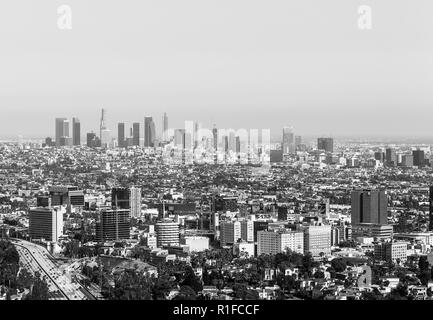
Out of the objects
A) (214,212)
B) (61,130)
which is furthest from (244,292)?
(214,212)

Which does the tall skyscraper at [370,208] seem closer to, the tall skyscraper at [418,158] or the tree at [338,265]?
the tall skyscraper at [418,158]

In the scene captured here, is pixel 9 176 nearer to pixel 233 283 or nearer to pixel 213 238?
pixel 213 238

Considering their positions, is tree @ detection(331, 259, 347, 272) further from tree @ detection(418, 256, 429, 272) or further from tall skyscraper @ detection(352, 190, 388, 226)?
tall skyscraper @ detection(352, 190, 388, 226)

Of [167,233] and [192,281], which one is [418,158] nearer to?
[167,233]

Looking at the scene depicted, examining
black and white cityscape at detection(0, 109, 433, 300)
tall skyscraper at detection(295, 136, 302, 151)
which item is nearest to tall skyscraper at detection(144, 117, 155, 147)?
black and white cityscape at detection(0, 109, 433, 300)

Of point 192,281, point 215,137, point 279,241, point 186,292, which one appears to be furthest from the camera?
point 279,241

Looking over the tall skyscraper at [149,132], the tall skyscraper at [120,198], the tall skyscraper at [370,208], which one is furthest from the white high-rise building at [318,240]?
the tall skyscraper at [120,198]
